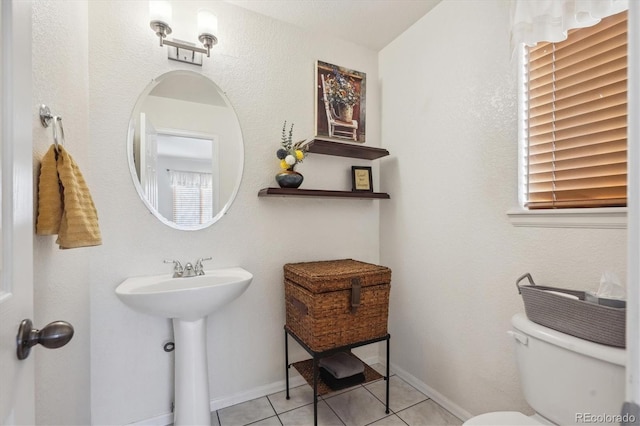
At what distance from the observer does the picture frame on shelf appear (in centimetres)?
209

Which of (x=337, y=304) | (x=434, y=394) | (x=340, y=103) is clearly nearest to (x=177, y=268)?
(x=337, y=304)

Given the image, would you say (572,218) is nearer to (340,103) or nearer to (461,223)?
(461,223)

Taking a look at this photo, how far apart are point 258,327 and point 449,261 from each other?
125cm

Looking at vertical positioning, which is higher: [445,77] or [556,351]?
[445,77]

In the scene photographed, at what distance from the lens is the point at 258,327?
1834mm

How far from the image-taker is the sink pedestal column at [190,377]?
4.67ft

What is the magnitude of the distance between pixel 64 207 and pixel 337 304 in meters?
1.23

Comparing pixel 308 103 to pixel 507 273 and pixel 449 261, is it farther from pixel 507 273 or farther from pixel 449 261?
pixel 507 273

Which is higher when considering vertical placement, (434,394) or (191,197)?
(191,197)

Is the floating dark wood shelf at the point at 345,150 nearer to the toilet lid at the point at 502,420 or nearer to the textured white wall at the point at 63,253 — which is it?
the textured white wall at the point at 63,253

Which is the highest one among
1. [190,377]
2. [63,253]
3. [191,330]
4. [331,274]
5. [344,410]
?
[63,253]

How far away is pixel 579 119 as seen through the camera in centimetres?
115

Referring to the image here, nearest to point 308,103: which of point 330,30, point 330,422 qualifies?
point 330,30

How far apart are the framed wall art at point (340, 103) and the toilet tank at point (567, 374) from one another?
1508mm
